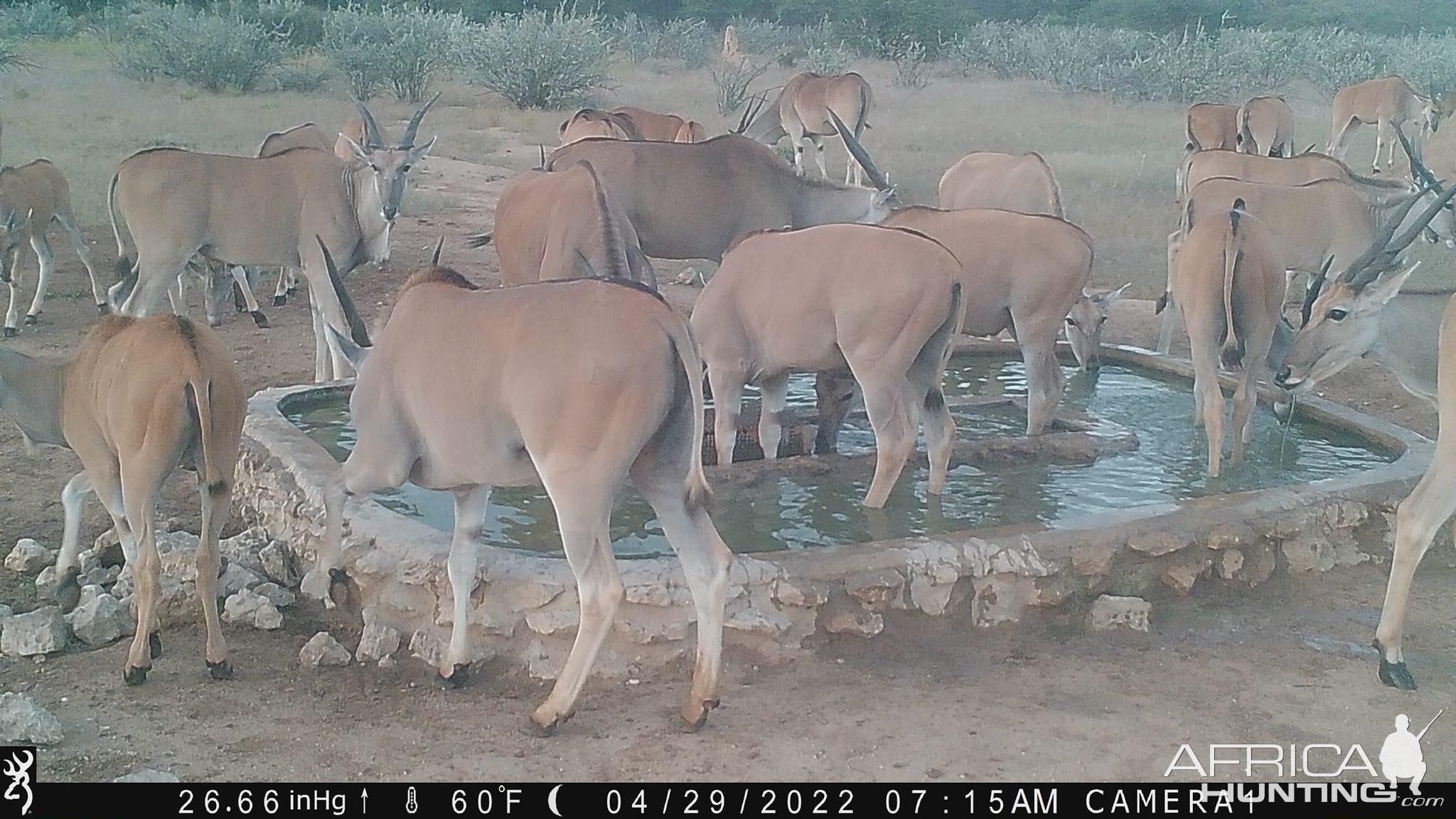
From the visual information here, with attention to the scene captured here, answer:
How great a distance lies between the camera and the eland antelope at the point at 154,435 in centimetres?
376

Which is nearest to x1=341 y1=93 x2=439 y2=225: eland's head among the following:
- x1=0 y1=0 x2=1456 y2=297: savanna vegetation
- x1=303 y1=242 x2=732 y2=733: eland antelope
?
x1=303 y1=242 x2=732 y2=733: eland antelope

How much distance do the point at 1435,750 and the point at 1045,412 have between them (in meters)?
2.66

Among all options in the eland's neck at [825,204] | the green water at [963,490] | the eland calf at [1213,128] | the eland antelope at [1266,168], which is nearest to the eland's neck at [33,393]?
the green water at [963,490]

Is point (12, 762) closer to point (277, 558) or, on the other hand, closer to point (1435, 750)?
point (277, 558)

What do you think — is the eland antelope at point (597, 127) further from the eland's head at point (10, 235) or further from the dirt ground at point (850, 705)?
the dirt ground at point (850, 705)

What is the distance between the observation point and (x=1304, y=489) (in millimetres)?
4875

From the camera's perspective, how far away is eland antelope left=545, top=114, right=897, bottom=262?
286 inches

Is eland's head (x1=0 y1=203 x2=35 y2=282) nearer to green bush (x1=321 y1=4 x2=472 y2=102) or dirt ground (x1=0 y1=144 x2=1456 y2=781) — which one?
dirt ground (x1=0 y1=144 x2=1456 y2=781)

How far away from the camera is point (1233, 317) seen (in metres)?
5.74

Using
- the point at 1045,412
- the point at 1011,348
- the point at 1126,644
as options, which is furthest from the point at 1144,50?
the point at 1126,644

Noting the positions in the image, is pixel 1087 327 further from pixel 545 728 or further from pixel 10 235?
pixel 10 235

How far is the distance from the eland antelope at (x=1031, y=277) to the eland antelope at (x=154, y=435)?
3177mm

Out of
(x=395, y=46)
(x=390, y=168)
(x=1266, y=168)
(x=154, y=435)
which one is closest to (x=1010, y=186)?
(x=1266, y=168)
